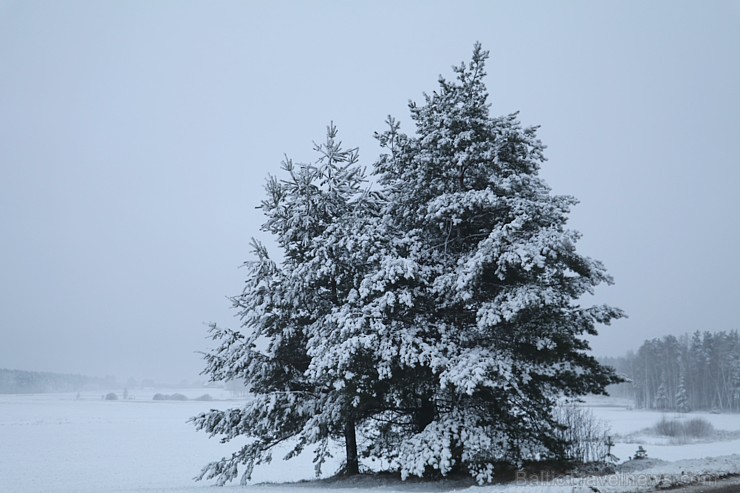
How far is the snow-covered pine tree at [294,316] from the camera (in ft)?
48.5

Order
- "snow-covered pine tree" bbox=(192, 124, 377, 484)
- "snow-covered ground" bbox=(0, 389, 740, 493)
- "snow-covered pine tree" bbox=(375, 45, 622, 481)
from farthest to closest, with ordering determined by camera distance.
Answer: "snow-covered pine tree" bbox=(192, 124, 377, 484) < "snow-covered pine tree" bbox=(375, 45, 622, 481) < "snow-covered ground" bbox=(0, 389, 740, 493)

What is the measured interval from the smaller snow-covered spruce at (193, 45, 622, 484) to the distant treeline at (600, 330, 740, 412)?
8339 centimetres

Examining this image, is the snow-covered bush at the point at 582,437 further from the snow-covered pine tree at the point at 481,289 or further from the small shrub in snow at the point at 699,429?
the small shrub in snow at the point at 699,429

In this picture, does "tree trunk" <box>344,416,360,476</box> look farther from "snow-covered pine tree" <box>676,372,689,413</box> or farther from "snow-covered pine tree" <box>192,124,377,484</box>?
"snow-covered pine tree" <box>676,372,689,413</box>

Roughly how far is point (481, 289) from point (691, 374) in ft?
351

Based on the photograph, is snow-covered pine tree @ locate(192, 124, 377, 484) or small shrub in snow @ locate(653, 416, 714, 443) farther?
small shrub in snow @ locate(653, 416, 714, 443)

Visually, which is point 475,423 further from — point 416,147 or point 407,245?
point 416,147

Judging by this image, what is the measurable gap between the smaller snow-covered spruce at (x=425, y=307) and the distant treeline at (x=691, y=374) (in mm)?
83394

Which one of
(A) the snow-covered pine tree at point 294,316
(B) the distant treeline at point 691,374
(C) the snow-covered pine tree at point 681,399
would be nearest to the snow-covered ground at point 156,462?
(A) the snow-covered pine tree at point 294,316

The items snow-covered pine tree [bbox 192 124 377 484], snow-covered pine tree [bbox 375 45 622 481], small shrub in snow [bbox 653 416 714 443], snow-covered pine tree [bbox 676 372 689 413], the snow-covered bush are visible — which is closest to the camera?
snow-covered pine tree [bbox 375 45 622 481]

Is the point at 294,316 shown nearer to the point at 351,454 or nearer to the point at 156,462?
the point at 351,454

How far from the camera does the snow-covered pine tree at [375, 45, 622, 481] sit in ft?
40.7

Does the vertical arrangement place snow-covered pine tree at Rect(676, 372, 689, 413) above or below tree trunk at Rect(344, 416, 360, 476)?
below

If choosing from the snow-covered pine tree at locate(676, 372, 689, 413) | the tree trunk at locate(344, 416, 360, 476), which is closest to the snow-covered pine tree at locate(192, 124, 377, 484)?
the tree trunk at locate(344, 416, 360, 476)
